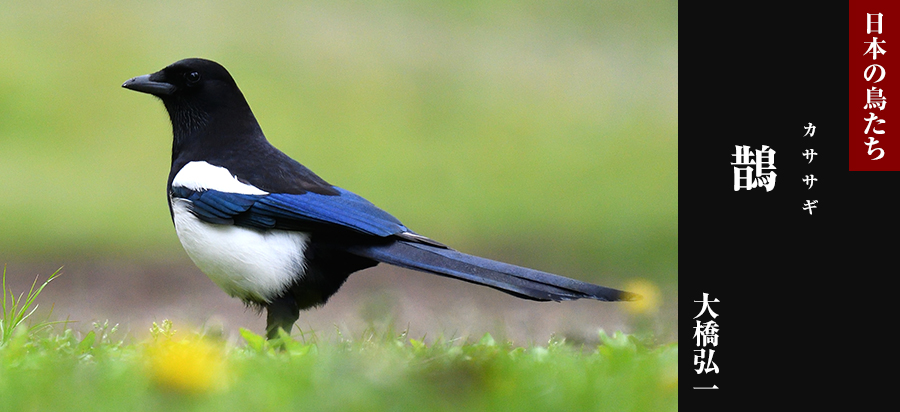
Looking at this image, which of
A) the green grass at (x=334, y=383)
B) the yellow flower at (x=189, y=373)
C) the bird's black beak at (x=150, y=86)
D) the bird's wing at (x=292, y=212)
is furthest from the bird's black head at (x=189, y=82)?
the yellow flower at (x=189, y=373)

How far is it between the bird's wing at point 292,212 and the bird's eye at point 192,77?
2.38 feet

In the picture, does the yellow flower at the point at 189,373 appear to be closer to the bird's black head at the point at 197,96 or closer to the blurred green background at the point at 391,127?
the bird's black head at the point at 197,96

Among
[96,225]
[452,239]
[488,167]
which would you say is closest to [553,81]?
[488,167]

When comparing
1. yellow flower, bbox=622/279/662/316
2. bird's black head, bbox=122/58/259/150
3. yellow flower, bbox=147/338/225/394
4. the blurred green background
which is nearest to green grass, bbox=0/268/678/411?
yellow flower, bbox=147/338/225/394

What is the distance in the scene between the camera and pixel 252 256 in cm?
387

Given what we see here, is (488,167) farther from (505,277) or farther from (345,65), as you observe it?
(505,277)

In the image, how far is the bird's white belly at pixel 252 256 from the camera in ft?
12.7

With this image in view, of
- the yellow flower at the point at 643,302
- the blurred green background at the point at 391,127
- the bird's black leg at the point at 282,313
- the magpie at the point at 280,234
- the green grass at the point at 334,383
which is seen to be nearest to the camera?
the green grass at the point at 334,383

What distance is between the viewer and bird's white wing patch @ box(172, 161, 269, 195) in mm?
3947

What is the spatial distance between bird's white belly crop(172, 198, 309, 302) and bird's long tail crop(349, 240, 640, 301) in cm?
26

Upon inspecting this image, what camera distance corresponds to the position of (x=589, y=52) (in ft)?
41.8

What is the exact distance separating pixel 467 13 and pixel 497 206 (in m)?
3.91

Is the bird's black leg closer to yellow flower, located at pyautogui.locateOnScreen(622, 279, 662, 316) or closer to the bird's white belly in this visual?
the bird's white belly

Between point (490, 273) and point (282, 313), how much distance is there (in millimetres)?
1000
